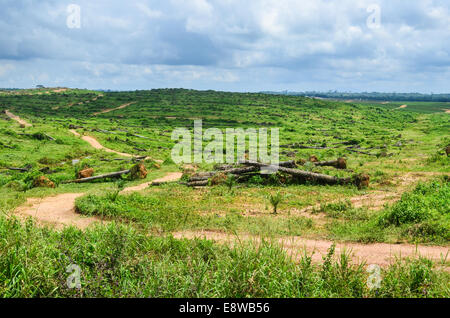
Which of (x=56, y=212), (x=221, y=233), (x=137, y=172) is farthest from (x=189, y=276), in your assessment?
(x=137, y=172)

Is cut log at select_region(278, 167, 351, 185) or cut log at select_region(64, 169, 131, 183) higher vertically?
cut log at select_region(278, 167, 351, 185)

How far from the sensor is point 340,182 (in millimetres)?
19172

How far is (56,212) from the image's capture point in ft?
45.1

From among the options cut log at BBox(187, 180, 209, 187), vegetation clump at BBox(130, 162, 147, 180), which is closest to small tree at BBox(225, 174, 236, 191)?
cut log at BBox(187, 180, 209, 187)

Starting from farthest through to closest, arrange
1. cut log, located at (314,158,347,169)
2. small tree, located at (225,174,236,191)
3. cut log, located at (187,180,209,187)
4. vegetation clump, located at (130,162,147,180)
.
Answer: cut log, located at (314,158,347,169)
vegetation clump, located at (130,162,147,180)
cut log, located at (187,180,209,187)
small tree, located at (225,174,236,191)

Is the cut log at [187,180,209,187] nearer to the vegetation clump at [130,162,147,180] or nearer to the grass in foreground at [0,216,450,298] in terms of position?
the vegetation clump at [130,162,147,180]

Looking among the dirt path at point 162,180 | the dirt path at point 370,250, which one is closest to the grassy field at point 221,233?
the dirt path at point 370,250

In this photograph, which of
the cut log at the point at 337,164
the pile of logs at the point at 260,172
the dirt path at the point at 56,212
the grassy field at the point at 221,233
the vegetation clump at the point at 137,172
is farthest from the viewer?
the cut log at the point at 337,164

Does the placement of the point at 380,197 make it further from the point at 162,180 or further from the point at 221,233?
the point at 162,180

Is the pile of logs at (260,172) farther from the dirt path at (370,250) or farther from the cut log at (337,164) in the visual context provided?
the dirt path at (370,250)

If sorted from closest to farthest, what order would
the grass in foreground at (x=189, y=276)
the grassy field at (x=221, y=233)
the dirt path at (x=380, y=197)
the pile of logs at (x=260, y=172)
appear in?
the grass in foreground at (x=189, y=276), the grassy field at (x=221, y=233), the dirt path at (x=380, y=197), the pile of logs at (x=260, y=172)

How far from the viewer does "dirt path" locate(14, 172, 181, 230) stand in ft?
39.0

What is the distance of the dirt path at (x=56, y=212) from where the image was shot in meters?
11.9
